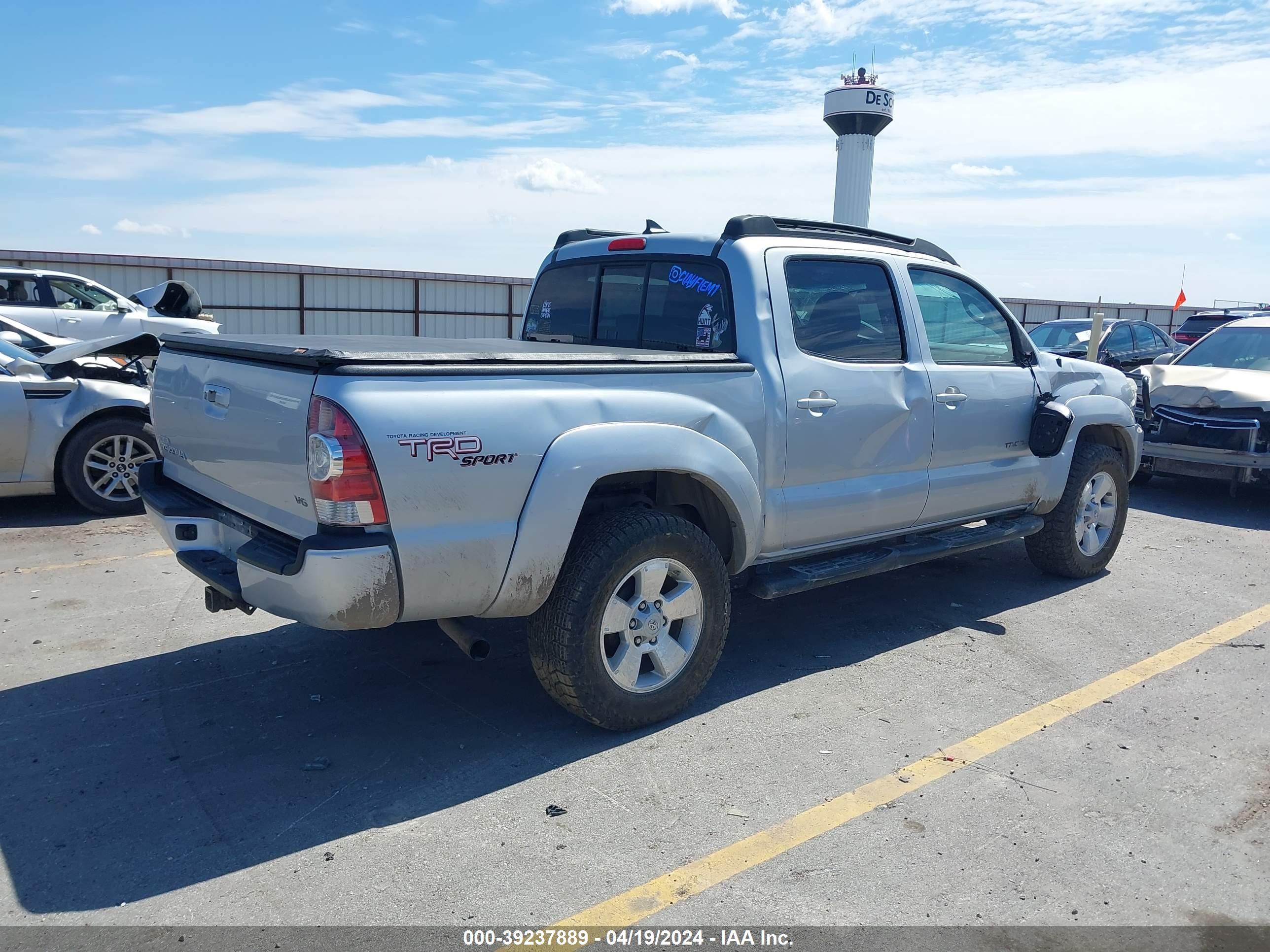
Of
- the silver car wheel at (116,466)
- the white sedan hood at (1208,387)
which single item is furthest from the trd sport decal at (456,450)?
the white sedan hood at (1208,387)

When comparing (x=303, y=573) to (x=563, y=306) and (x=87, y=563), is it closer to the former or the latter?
(x=563, y=306)

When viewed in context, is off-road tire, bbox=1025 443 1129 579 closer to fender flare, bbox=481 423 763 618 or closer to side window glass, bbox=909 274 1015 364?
side window glass, bbox=909 274 1015 364

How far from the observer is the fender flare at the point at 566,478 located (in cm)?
349

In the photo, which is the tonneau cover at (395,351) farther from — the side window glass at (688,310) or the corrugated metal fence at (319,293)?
the corrugated metal fence at (319,293)

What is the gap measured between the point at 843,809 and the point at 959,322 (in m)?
2.97

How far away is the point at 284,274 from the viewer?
75.2ft

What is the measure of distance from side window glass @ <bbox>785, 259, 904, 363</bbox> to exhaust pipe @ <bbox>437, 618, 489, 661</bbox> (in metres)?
1.92

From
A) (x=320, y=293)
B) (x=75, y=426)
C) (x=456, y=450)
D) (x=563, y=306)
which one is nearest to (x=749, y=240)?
(x=563, y=306)

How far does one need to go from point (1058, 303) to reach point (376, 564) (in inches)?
1369

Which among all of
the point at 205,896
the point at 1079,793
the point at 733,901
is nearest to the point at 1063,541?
the point at 1079,793

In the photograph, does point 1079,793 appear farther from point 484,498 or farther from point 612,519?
point 484,498

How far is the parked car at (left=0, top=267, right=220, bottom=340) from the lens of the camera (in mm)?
13477

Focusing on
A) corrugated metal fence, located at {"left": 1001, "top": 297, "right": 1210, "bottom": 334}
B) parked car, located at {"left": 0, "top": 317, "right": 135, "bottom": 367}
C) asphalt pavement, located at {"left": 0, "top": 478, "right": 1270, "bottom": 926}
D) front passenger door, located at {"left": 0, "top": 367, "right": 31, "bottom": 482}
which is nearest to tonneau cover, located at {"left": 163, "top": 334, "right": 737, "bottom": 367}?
→ asphalt pavement, located at {"left": 0, "top": 478, "right": 1270, "bottom": 926}

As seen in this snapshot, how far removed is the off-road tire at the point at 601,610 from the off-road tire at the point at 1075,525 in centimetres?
308
